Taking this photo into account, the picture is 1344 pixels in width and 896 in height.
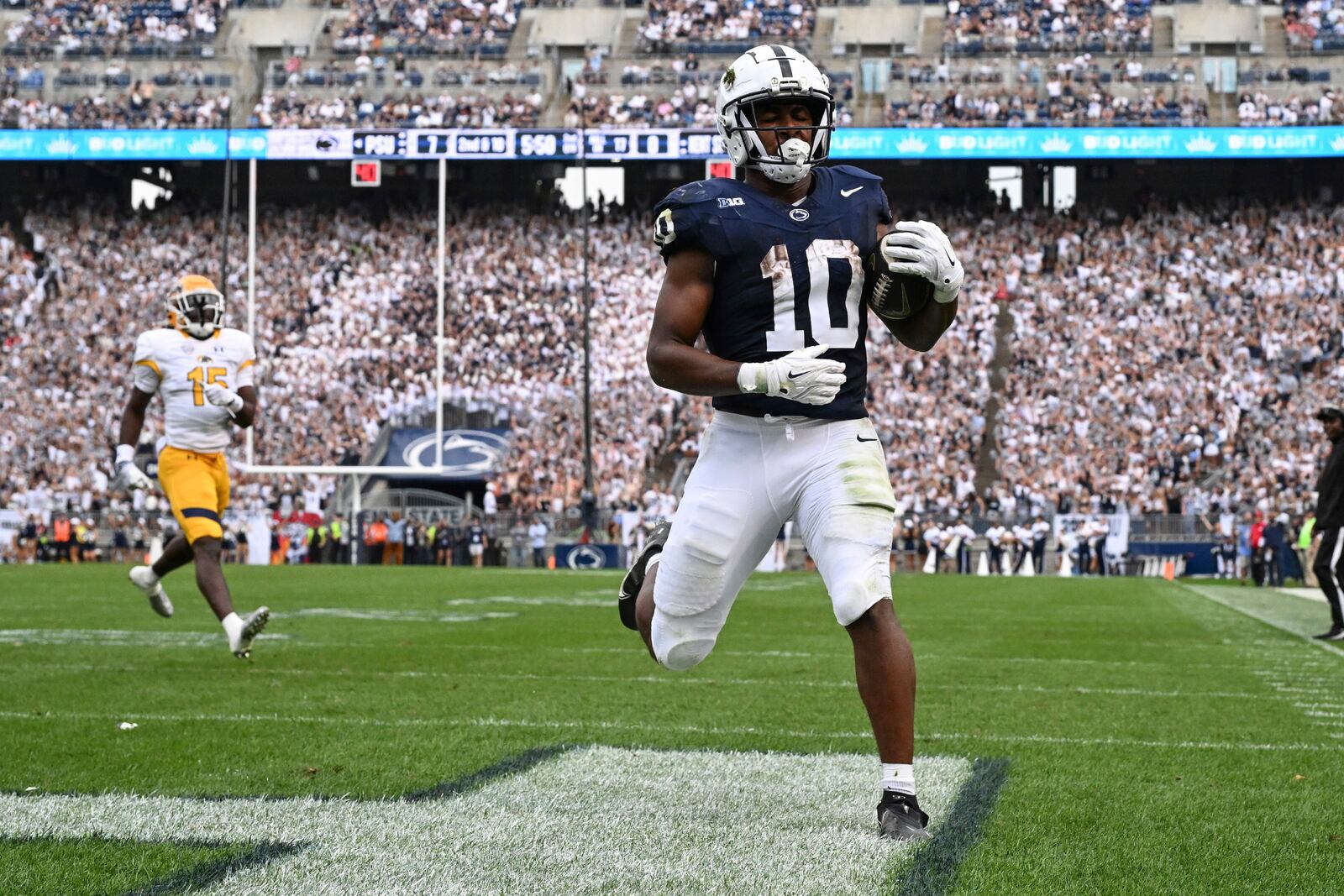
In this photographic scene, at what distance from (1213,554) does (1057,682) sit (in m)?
18.4

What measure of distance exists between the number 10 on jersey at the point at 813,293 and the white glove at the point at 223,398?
165 inches

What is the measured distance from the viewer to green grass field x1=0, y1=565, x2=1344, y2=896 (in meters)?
3.13

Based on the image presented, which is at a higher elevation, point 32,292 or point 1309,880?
point 32,292

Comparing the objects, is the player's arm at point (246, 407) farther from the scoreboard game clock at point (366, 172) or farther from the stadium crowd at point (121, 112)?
the stadium crowd at point (121, 112)

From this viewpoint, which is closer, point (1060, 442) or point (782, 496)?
point (782, 496)

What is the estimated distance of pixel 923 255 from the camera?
3682 mm

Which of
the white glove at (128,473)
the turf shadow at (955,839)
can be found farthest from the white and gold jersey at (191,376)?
the turf shadow at (955,839)

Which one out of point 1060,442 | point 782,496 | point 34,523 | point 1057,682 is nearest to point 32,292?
point 34,523

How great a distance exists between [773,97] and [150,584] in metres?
5.51

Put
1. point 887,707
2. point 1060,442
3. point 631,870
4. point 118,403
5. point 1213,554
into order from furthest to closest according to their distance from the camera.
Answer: point 118,403 < point 1060,442 < point 1213,554 < point 887,707 < point 631,870

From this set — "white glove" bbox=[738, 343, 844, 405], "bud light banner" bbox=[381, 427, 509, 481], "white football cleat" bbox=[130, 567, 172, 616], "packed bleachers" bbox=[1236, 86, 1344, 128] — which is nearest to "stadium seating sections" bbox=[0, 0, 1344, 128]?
"packed bleachers" bbox=[1236, 86, 1344, 128]

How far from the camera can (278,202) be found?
32.4 metres

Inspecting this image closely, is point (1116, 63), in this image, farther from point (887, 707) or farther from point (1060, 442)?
point (887, 707)

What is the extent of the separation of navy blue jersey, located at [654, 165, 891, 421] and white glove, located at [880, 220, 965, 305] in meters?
0.14
